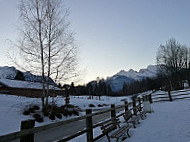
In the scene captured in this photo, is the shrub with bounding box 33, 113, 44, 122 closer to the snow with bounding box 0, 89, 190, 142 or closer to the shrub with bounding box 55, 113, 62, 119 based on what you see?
the snow with bounding box 0, 89, 190, 142

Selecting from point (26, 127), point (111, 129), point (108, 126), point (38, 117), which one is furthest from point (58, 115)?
point (26, 127)

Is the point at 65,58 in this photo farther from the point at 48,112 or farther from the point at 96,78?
the point at 96,78

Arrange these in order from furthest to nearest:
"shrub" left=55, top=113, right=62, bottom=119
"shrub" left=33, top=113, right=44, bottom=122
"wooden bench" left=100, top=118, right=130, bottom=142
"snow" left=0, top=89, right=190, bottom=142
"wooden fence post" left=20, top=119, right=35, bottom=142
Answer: "shrub" left=55, top=113, right=62, bottom=119
"shrub" left=33, top=113, right=44, bottom=122
"snow" left=0, top=89, right=190, bottom=142
"wooden bench" left=100, top=118, right=130, bottom=142
"wooden fence post" left=20, top=119, right=35, bottom=142

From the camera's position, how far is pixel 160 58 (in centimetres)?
3747

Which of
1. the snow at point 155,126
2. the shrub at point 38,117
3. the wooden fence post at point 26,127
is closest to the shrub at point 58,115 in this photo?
the snow at point 155,126

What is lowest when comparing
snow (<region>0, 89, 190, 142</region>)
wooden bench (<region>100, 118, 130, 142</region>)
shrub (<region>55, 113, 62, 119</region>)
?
shrub (<region>55, 113, 62, 119</region>)

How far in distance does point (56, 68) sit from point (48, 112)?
388 cm

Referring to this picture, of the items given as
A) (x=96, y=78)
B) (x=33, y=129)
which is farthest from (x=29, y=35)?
(x=96, y=78)

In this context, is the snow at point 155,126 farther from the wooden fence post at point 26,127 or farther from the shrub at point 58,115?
the wooden fence post at point 26,127

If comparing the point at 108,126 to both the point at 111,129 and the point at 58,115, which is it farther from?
the point at 58,115

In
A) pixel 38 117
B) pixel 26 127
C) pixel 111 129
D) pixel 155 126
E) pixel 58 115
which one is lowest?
pixel 58 115

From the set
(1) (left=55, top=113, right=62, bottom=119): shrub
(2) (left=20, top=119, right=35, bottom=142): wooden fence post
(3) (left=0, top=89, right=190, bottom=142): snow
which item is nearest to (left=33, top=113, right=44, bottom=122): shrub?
(3) (left=0, top=89, right=190, bottom=142): snow

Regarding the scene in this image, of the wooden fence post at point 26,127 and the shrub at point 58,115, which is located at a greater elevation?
the wooden fence post at point 26,127

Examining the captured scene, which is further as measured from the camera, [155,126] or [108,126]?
[155,126]
